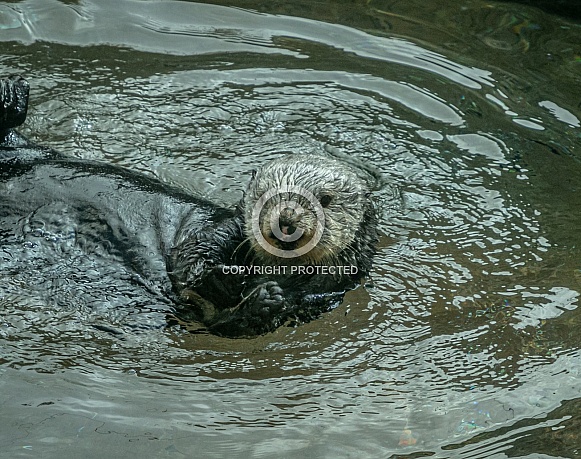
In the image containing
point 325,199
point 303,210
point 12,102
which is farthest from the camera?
point 12,102

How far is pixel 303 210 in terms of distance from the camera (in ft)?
12.1

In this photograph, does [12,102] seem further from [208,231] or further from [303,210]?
[303,210]

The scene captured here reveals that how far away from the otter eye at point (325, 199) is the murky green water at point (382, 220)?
498 millimetres

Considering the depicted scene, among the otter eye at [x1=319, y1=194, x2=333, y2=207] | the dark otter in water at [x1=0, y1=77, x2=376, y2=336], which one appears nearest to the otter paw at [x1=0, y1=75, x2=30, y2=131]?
the dark otter in water at [x1=0, y1=77, x2=376, y2=336]

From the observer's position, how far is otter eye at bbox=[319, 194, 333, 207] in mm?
3878

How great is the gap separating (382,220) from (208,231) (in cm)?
121

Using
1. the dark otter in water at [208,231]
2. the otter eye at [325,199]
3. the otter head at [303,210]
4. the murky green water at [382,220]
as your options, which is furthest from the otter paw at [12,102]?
the otter eye at [325,199]

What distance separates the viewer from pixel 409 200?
184 inches

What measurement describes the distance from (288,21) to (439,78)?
4.79 ft

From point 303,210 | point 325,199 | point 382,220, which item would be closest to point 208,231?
point 303,210

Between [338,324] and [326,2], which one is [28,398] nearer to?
[338,324]

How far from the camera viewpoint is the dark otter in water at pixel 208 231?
11.9 ft

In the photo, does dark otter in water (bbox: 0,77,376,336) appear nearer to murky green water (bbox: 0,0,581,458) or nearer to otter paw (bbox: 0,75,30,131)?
otter paw (bbox: 0,75,30,131)

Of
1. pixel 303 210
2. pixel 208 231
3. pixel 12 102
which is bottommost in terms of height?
pixel 208 231
